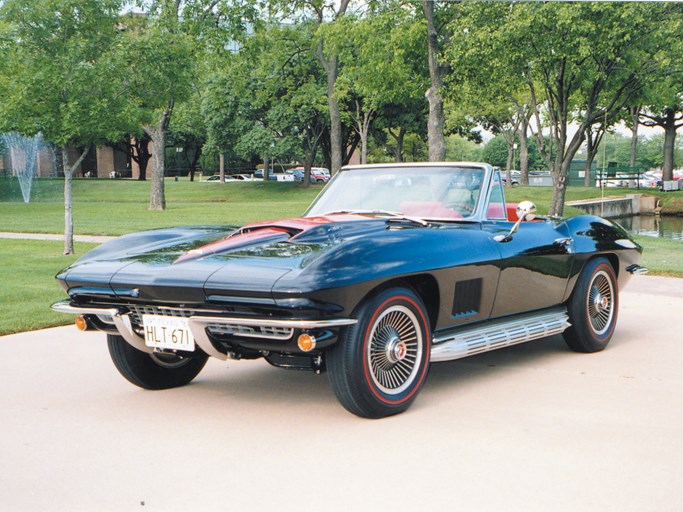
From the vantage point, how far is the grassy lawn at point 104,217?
9516mm

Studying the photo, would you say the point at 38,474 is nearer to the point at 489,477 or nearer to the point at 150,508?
the point at 150,508

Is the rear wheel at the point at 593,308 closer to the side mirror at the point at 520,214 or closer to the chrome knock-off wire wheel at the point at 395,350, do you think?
the side mirror at the point at 520,214

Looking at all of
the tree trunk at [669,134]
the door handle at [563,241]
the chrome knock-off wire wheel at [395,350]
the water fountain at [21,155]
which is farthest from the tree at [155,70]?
the tree trunk at [669,134]

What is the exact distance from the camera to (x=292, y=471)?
3928 mm

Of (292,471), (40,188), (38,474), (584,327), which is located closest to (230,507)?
(292,471)

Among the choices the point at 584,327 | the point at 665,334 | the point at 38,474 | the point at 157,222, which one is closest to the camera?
the point at 38,474

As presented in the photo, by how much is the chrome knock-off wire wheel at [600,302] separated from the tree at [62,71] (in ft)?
30.7

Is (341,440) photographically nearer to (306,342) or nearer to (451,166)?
(306,342)

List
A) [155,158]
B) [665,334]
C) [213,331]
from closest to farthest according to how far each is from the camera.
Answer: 1. [213,331]
2. [665,334]
3. [155,158]

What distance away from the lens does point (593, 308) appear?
21.7 ft

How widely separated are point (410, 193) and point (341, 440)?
2.26 m

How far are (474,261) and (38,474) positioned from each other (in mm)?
2763

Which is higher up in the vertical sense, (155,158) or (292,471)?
(155,158)

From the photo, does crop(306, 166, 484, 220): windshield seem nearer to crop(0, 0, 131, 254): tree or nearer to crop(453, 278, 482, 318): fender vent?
crop(453, 278, 482, 318): fender vent
